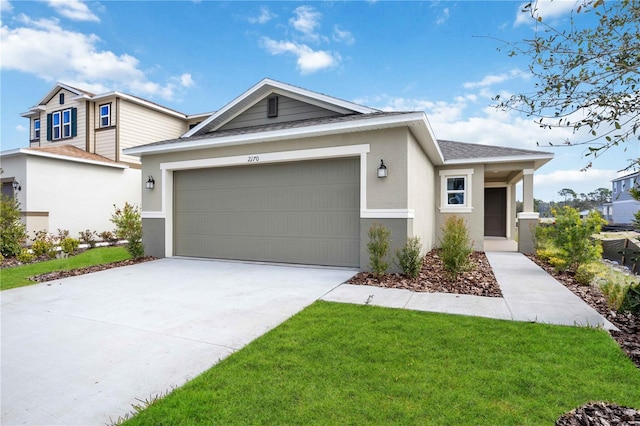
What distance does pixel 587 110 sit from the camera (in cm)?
239

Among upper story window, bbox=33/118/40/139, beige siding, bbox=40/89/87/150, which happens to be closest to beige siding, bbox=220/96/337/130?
beige siding, bbox=40/89/87/150

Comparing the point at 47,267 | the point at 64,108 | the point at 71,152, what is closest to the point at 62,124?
the point at 64,108

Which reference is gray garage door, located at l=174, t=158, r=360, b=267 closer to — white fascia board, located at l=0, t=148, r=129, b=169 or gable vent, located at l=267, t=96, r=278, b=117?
gable vent, located at l=267, t=96, r=278, b=117

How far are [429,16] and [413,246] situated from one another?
19.4ft

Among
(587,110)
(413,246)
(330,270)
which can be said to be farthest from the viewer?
(330,270)

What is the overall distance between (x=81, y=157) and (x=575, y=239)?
17.3 m

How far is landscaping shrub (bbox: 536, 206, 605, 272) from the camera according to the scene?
7082 millimetres

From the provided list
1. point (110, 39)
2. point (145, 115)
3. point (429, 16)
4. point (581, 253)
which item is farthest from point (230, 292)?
point (145, 115)

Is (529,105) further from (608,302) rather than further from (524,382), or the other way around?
(608,302)

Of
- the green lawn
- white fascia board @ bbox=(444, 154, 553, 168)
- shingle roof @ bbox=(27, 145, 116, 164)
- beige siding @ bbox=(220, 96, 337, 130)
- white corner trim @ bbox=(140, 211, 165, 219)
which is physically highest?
beige siding @ bbox=(220, 96, 337, 130)

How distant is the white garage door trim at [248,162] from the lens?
7289 millimetres

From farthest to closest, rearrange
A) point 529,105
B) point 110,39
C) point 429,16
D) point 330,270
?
1. point 110,39
2. point 429,16
3. point 330,270
4. point 529,105

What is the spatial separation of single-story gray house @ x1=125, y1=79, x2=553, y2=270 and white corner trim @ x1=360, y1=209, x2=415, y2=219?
2 cm

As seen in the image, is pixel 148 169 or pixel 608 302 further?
pixel 148 169
